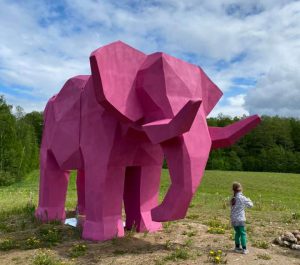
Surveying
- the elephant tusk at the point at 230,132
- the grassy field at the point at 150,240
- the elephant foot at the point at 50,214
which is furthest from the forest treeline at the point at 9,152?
the elephant tusk at the point at 230,132

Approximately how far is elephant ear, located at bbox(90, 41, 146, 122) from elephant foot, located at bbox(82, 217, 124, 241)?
1.98 m

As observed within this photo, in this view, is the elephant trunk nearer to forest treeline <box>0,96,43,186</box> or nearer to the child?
the child

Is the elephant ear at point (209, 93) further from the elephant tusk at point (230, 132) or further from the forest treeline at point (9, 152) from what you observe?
the forest treeline at point (9, 152)

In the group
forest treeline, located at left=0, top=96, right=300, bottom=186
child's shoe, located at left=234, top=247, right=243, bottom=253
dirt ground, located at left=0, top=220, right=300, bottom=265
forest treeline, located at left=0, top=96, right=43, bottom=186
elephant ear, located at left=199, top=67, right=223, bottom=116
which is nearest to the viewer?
dirt ground, located at left=0, top=220, right=300, bottom=265

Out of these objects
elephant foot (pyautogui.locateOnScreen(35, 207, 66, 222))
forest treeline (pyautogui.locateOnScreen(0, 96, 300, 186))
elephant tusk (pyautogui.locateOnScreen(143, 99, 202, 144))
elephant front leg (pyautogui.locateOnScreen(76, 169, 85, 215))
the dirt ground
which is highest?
forest treeline (pyautogui.locateOnScreen(0, 96, 300, 186))

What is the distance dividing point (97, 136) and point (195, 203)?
6.40 meters

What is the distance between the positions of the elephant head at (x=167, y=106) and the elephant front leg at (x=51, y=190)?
3091mm

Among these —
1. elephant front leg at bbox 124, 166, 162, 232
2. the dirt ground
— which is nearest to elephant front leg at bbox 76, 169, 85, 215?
elephant front leg at bbox 124, 166, 162, 232

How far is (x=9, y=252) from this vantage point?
7.45 metres

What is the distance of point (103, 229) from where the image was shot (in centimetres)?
777

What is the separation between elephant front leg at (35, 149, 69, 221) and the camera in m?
9.67

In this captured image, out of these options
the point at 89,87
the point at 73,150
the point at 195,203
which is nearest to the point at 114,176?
the point at 73,150

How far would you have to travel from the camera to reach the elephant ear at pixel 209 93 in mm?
7951

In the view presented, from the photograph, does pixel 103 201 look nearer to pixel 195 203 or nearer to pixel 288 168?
pixel 195 203
